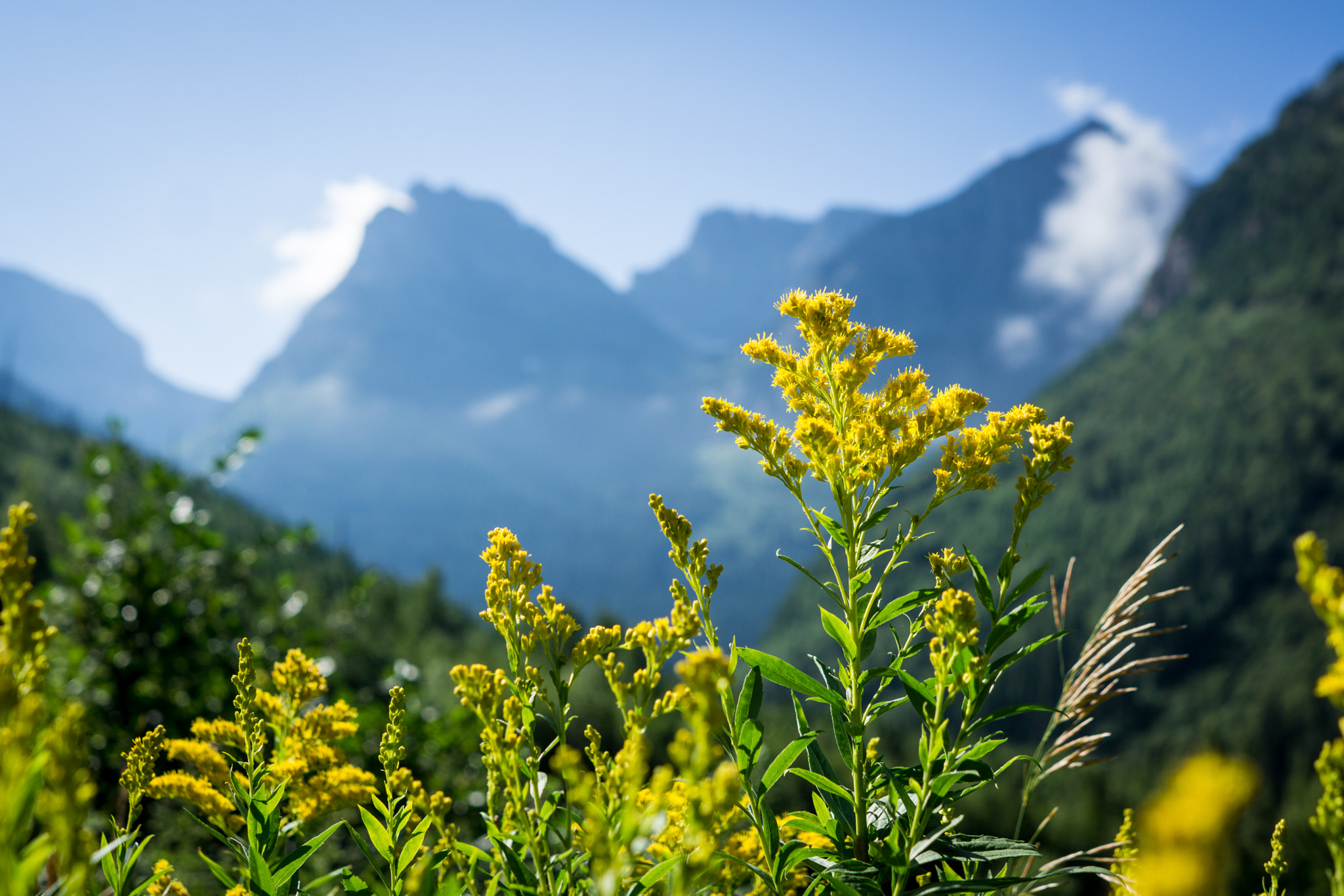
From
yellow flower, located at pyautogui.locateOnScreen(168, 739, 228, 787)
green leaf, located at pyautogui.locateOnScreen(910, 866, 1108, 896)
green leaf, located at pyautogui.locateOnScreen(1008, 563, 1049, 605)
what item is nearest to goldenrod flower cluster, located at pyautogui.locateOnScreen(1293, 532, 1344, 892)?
green leaf, located at pyautogui.locateOnScreen(910, 866, 1108, 896)

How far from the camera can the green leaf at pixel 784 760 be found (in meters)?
1.66

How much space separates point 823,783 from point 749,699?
9.7 inches

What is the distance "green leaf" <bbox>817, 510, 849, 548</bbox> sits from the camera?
1885 millimetres

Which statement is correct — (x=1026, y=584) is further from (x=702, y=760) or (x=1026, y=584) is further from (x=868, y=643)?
(x=702, y=760)

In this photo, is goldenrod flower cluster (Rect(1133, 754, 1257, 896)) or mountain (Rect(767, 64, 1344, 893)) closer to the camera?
goldenrod flower cluster (Rect(1133, 754, 1257, 896))

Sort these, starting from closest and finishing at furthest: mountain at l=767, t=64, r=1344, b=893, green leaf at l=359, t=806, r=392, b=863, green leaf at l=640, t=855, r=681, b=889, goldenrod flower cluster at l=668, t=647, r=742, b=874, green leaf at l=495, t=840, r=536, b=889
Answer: goldenrod flower cluster at l=668, t=647, r=742, b=874 → green leaf at l=640, t=855, r=681, b=889 → green leaf at l=495, t=840, r=536, b=889 → green leaf at l=359, t=806, r=392, b=863 → mountain at l=767, t=64, r=1344, b=893

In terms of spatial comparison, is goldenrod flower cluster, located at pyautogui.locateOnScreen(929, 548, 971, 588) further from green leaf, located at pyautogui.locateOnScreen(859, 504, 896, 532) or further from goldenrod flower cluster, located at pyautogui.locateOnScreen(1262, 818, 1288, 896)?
goldenrod flower cluster, located at pyautogui.locateOnScreen(1262, 818, 1288, 896)

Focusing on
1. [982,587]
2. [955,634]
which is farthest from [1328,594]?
[982,587]

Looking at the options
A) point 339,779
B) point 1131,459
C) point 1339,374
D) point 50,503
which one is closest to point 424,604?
point 50,503

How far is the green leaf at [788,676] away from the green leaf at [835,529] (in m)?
0.37

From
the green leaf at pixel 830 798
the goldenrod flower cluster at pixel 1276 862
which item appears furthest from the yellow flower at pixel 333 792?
the goldenrod flower cluster at pixel 1276 862

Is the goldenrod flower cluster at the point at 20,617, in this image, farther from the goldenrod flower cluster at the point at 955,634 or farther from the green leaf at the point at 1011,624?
the green leaf at the point at 1011,624

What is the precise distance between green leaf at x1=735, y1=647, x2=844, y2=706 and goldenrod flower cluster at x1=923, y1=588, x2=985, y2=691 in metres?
0.29

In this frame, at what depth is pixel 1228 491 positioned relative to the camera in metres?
146
